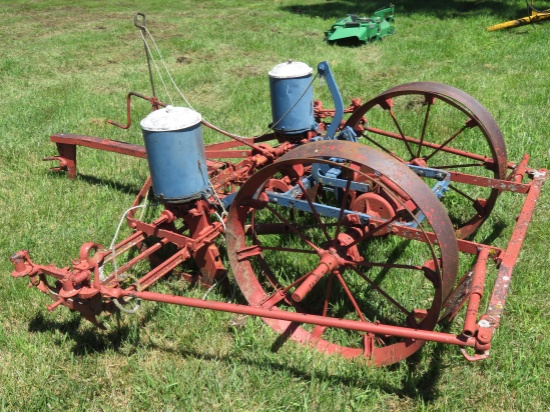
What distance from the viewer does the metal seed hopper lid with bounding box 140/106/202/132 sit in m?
2.88

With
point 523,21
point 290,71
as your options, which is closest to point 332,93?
point 290,71

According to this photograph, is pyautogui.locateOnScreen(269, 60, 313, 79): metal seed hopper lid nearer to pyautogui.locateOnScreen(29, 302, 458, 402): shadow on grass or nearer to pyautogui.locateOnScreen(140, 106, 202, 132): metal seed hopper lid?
pyautogui.locateOnScreen(140, 106, 202, 132): metal seed hopper lid

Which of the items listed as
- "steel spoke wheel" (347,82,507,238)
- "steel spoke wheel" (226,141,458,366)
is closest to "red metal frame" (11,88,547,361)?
"steel spoke wheel" (226,141,458,366)

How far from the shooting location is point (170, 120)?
9.52 ft

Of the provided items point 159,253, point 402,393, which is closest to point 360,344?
point 402,393

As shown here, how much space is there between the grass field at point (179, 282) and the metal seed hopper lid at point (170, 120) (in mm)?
1109

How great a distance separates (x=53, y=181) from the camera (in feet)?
16.6

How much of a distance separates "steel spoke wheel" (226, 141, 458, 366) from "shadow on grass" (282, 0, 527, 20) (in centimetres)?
953

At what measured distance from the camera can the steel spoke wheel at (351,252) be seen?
8.10ft

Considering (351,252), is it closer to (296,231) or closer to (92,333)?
(296,231)

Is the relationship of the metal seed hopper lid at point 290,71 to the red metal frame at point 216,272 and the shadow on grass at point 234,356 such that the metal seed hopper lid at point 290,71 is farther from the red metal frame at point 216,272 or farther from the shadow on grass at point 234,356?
the shadow on grass at point 234,356

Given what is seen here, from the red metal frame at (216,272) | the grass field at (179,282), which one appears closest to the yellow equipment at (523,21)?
the grass field at (179,282)

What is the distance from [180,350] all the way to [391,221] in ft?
4.55

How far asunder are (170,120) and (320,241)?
1.51m
